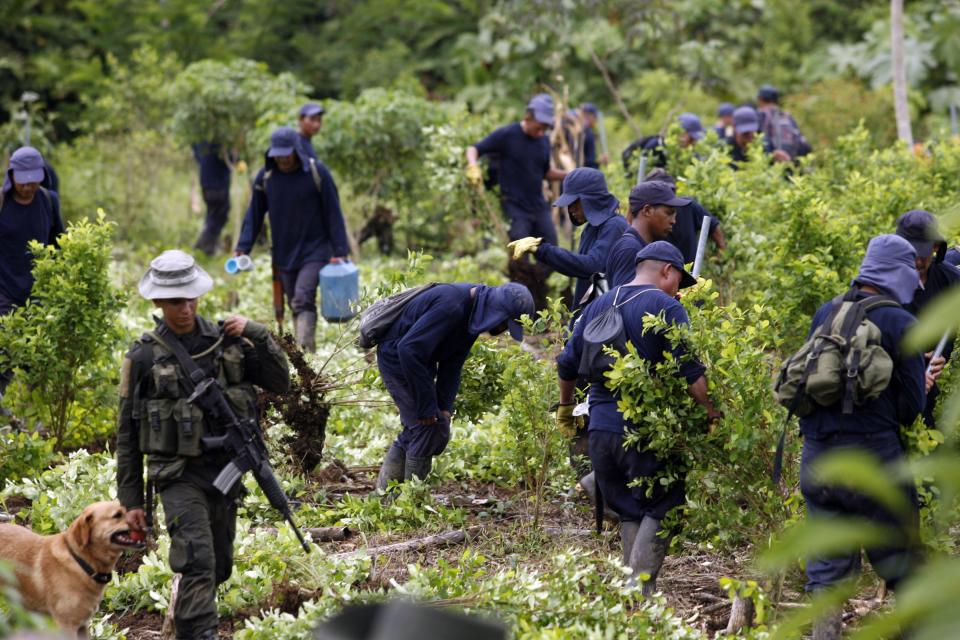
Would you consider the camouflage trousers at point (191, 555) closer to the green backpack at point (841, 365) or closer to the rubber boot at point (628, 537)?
the rubber boot at point (628, 537)

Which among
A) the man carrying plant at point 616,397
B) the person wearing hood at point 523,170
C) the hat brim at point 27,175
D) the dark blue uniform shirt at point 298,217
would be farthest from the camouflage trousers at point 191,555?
the person wearing hood at point 523,170

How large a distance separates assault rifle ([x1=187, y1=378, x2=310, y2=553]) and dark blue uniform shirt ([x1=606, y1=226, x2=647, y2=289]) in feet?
7.81

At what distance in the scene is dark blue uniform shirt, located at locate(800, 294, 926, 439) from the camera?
5023 millimetres

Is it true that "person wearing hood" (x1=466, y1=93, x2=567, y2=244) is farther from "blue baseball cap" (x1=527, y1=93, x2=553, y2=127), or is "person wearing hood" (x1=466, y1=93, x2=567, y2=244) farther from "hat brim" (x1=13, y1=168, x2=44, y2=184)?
"hat brim" (x1=13, y1=168, x2=44, y2=184)

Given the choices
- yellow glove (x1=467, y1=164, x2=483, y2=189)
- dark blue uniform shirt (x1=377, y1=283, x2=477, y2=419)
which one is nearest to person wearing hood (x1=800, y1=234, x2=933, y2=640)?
dark blue uniform shirt (x1=377, y1=283, x2=477, y2=419)

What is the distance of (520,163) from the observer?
10844 mm

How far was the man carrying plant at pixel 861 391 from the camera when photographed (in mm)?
4949

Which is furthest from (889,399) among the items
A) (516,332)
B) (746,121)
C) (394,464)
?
(746,121)

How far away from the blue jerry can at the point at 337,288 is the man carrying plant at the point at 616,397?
13.7 feet

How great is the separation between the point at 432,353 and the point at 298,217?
364 centimetres

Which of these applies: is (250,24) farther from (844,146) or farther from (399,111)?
(844,146)

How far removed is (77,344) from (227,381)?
3.41m

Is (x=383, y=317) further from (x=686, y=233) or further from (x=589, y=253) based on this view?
(x=686, y=233)

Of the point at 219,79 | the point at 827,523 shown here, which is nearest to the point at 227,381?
the point at 827,523
